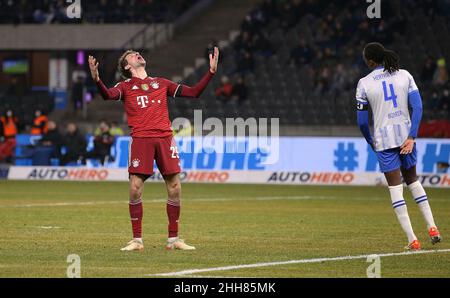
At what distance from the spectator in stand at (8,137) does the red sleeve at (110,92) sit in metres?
23.0

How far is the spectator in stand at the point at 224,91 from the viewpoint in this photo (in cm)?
3816

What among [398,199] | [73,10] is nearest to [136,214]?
[398,199]

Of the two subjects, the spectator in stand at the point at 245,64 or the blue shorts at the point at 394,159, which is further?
the spectator in stand at the point at 245,64

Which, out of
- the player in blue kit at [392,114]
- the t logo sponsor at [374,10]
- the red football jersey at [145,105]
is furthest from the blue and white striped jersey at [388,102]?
the t logo sponsor at [374,10]

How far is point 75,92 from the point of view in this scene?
43375 millimetres

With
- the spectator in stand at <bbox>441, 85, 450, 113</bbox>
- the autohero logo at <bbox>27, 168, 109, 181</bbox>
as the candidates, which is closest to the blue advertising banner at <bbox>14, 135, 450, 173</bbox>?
the autohero logo at <bbox>27, 168, 109, 181</bbox>

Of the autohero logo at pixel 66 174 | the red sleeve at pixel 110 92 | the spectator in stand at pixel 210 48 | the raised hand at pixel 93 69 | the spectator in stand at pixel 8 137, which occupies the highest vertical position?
the spectator in stand at pixel 210 48

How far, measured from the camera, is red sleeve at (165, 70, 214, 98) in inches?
523

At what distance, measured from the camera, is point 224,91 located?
38.3 m

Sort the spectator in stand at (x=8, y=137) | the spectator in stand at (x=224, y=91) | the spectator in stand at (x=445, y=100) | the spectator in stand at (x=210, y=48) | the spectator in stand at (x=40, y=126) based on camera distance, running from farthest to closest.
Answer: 1. the spectator in stand at (x=210, y=48)
2. the spectator in stand at (x=224, y=91)
3. the spectator in stand at (x=40, y=126)
4. the spectator in stand at (x=8, y=137)
5. the spectator in stand at (x=445, y=100)

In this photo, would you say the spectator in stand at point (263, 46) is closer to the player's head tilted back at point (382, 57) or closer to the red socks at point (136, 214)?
the player's head tilted back at point (382, 57)

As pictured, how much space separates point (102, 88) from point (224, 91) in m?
25.3
